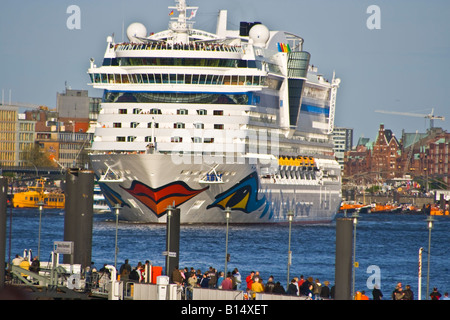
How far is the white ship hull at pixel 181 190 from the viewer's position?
73.1 meters

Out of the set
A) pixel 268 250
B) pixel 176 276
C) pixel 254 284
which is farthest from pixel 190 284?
pixel 268 250

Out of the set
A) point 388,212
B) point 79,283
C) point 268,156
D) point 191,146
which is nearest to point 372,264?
point 191,146

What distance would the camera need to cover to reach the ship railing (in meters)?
76.5

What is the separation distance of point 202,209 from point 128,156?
6652mm

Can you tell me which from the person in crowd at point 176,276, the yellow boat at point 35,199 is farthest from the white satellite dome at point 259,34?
the yellow boat at point 35,199

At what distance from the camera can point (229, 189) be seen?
251 ft

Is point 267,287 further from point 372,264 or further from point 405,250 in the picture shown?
point 405,250

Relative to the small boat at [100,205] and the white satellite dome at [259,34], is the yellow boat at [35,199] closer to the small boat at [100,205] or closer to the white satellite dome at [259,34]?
the small boat at [100,205]

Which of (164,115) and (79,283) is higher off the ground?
(164,115)

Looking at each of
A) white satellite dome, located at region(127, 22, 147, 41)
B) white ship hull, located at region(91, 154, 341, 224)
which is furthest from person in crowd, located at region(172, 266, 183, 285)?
white satellite dome, located at region(127, 22, 147, 41)

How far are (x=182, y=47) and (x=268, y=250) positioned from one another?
18.4 m

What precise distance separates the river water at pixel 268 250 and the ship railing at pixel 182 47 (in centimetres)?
1229

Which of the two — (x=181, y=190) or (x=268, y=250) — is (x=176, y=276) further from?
(x=181, y=190)

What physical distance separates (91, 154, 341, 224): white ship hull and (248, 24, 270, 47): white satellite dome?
1224cm
